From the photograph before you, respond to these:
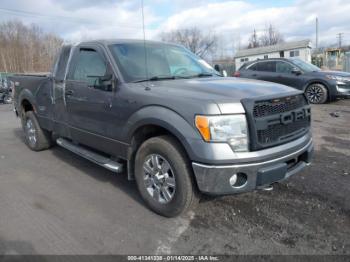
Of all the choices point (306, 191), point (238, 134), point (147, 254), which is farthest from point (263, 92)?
point (147, 254)

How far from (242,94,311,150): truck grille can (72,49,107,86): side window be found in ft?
6.80

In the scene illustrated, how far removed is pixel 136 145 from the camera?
3699 millimetres

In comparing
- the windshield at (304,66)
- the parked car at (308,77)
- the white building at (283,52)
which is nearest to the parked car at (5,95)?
the parked car at (308,77)

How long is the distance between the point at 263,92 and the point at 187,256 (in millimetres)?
1753

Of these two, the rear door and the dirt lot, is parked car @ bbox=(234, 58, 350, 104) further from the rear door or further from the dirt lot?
the dirt lot

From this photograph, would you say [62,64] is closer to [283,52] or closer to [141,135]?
[141,135]

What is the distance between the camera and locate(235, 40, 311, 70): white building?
45.8 metres

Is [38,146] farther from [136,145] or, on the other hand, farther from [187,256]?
[187,256]

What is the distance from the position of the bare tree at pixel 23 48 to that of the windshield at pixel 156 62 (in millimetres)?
57150

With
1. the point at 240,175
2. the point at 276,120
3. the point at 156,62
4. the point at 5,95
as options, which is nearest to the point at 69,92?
the point at 156,62

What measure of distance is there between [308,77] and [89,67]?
Answer: 8.90 meters

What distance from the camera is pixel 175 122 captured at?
10.00 feet

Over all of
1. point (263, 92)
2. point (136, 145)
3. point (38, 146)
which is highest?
point (263, 92)

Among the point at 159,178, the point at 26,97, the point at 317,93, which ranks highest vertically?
the point at 26,97
